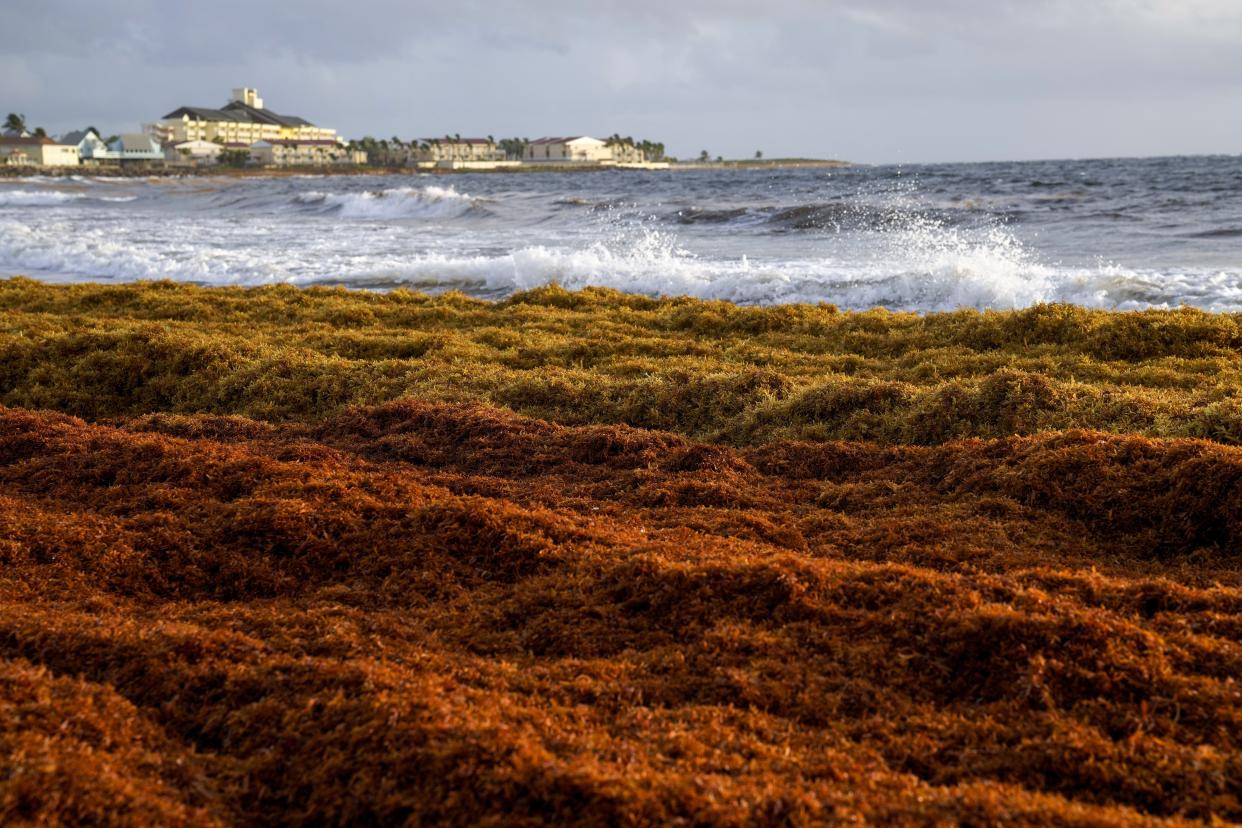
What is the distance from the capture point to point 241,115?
5586 inches

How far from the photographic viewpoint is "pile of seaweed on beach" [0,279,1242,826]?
7.30 ft

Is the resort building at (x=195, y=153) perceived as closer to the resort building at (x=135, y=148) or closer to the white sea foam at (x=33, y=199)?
the resort building at (x=135, y=148)

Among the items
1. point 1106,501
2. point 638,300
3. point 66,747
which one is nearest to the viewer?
point 66,747

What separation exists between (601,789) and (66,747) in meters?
1.25

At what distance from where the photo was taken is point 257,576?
369cm

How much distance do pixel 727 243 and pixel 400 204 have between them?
66.7ft

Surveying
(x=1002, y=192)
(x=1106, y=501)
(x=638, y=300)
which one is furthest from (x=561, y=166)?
(x=1106, y=501)

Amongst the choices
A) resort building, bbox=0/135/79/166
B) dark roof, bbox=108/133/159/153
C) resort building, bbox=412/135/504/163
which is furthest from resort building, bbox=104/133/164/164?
resort building, bbox=412/135/504/163

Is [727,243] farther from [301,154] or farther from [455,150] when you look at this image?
[455,150]

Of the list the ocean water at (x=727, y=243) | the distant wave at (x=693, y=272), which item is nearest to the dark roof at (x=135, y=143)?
the ocean water at (x=727, y=243)

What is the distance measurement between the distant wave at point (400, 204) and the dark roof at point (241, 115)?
10712 cm

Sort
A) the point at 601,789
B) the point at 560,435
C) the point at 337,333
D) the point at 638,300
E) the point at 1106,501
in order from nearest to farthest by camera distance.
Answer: the point at 601,789, the point at 1106,501, the point at 560,435, the point at 337,333, the point at 638,300

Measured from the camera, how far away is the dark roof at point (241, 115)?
134 m

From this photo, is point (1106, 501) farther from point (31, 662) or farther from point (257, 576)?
point (31, 662)
